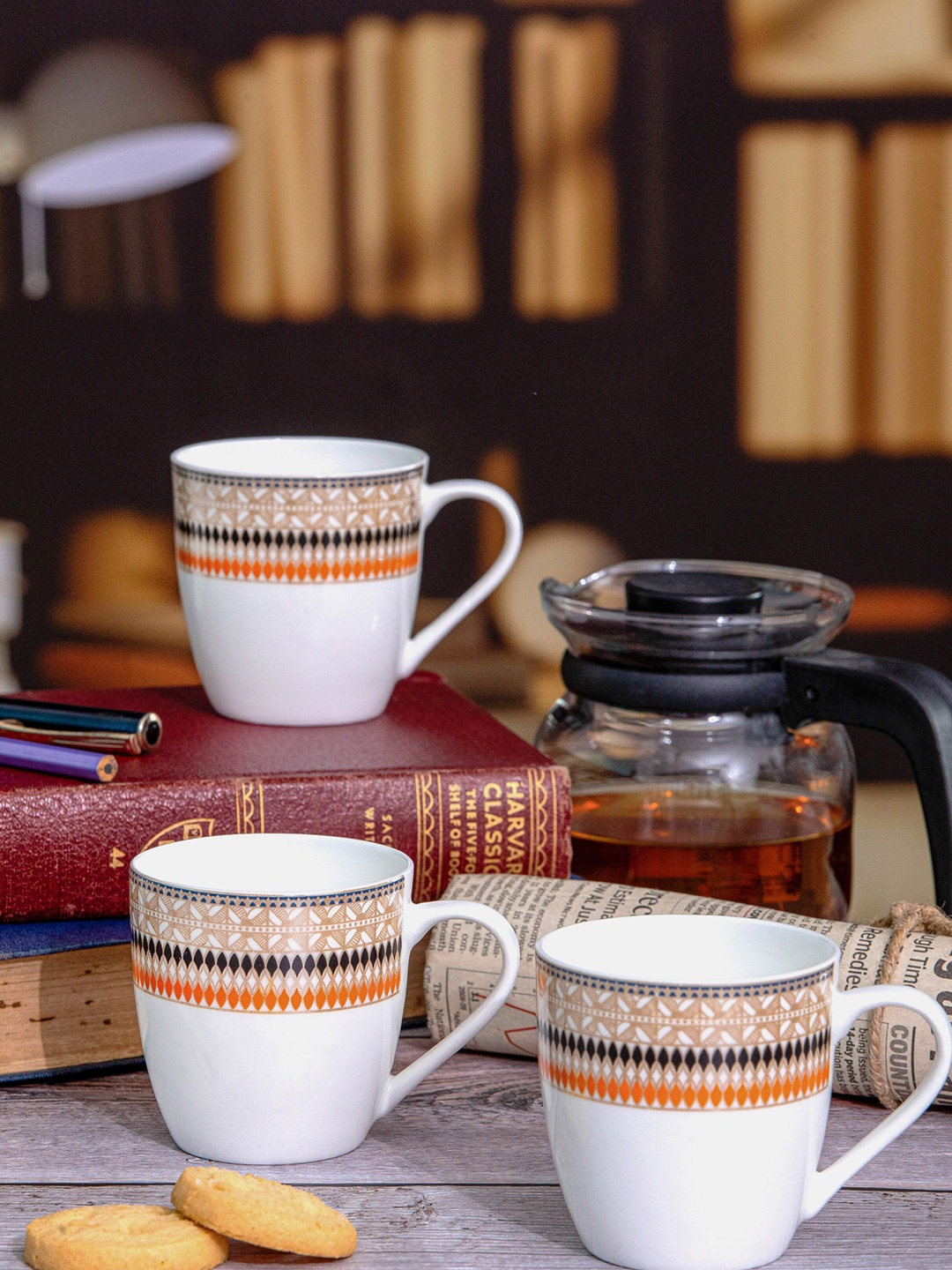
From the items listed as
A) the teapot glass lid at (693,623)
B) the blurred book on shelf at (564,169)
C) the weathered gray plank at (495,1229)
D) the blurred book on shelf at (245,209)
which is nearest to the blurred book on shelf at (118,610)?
the blurred book on shelf at (245,209)

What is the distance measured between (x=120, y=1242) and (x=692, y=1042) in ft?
0.56

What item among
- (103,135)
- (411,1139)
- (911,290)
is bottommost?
(411,1139)

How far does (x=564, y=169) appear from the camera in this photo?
1.09 metres

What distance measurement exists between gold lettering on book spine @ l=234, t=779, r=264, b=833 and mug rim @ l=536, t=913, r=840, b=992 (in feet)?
0.60

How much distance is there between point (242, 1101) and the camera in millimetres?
533

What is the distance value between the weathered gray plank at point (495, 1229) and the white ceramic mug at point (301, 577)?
26 cm

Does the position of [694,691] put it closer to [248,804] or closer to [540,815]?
[540,815]

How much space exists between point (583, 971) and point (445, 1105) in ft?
0.56

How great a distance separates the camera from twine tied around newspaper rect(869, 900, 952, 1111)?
1.95 feet

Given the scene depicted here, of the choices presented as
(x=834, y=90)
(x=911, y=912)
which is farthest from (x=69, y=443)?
(x=911, y=912)

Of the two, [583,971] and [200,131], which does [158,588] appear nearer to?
[200,131]

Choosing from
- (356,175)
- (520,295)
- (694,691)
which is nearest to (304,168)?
(356,175)

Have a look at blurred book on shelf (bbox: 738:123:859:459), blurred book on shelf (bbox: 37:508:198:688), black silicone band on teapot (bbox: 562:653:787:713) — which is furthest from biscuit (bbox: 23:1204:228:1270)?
blurred book on shelf (bbox: 738:123:859:459)

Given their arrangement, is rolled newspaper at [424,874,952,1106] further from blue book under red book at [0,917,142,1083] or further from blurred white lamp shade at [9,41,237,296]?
blurred white lamp shade at [9,41,237,296]
